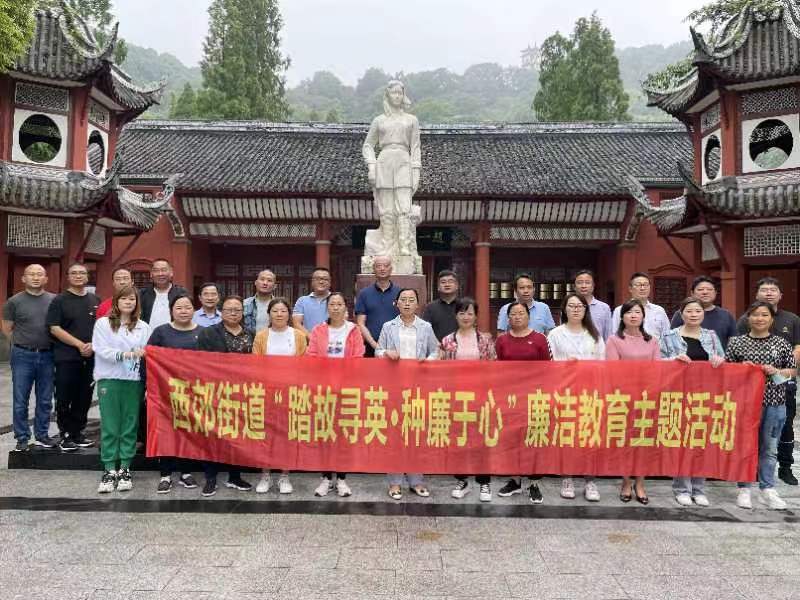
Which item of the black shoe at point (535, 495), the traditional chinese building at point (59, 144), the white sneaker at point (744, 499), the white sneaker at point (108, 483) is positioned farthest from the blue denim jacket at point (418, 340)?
the traditional chinese building at point (59, 144)

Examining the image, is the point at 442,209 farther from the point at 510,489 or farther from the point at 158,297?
the point at 510,489

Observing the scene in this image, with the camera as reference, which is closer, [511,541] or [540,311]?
[511,541]

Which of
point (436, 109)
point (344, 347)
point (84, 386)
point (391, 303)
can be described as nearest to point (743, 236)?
point (391, 303)

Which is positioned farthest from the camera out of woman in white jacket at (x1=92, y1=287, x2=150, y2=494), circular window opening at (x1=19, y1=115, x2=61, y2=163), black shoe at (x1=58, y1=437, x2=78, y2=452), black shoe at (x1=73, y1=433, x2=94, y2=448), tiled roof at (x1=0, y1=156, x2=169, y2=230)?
circular window opening at (x1=19, y1=115, x2=61, y2=163)

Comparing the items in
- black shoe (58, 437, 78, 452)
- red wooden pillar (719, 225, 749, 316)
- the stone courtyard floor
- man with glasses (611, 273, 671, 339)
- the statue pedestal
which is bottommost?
the stone courtyard floor

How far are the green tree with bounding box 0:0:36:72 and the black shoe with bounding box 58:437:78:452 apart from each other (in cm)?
560

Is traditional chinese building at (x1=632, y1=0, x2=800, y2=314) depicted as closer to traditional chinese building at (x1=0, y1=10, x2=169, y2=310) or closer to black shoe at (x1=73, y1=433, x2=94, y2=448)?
black shoe at (x1=73, y1=433, x2=94, y2=448)

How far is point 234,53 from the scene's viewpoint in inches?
1201

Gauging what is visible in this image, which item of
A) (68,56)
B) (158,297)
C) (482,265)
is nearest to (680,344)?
(158,297)

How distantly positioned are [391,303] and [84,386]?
3129mm

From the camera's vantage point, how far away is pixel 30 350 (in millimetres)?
5879

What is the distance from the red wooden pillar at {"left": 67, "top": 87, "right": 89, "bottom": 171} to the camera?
621 inches

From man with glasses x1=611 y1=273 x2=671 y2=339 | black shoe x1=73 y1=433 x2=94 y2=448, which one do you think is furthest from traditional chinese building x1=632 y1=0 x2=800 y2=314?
black shoe x1=73 y1=433 x2=94 y2=448

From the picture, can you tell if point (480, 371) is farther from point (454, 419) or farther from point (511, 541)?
point (511, 541)
